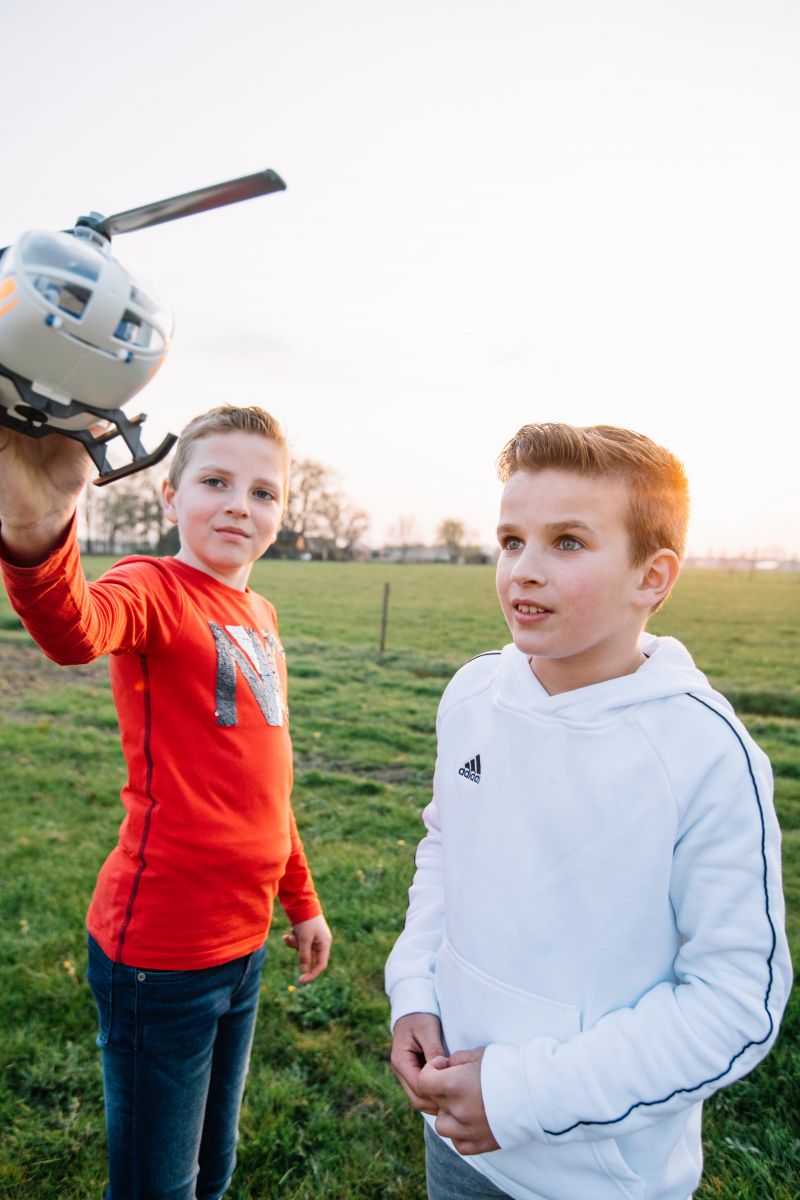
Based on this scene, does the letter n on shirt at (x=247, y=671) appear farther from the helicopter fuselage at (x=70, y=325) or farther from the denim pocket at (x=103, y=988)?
the helicopter fuselage at (x=70, y=325)

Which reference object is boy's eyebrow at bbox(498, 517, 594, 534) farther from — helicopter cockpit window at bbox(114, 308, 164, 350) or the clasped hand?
the clasped hand

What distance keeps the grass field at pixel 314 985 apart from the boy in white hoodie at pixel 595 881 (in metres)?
1.56

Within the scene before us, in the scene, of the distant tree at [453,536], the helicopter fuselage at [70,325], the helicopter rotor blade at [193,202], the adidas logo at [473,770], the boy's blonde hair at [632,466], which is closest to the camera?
the helicopter fuselage at [70,325]

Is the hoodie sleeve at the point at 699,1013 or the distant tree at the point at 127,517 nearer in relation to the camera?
the hoodie sleeve at the point at 699,1013

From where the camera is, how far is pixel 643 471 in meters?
1.49

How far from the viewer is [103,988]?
5.95 ft

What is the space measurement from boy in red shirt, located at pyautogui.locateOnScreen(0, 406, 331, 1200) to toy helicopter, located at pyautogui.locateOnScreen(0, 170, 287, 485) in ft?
1.43

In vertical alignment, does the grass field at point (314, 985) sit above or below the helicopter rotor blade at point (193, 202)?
below

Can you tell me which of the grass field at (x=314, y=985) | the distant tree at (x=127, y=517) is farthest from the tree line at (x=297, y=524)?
the grass field at (x=314, y=985)

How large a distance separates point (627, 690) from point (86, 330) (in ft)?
3.89

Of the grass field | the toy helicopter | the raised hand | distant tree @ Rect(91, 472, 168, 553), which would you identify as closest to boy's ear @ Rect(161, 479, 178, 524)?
the raised hand

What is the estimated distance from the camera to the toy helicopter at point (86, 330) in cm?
106

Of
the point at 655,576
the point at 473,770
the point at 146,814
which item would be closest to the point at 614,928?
the point at 473,770

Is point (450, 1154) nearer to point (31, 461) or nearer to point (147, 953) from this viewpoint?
point (147, 953)
